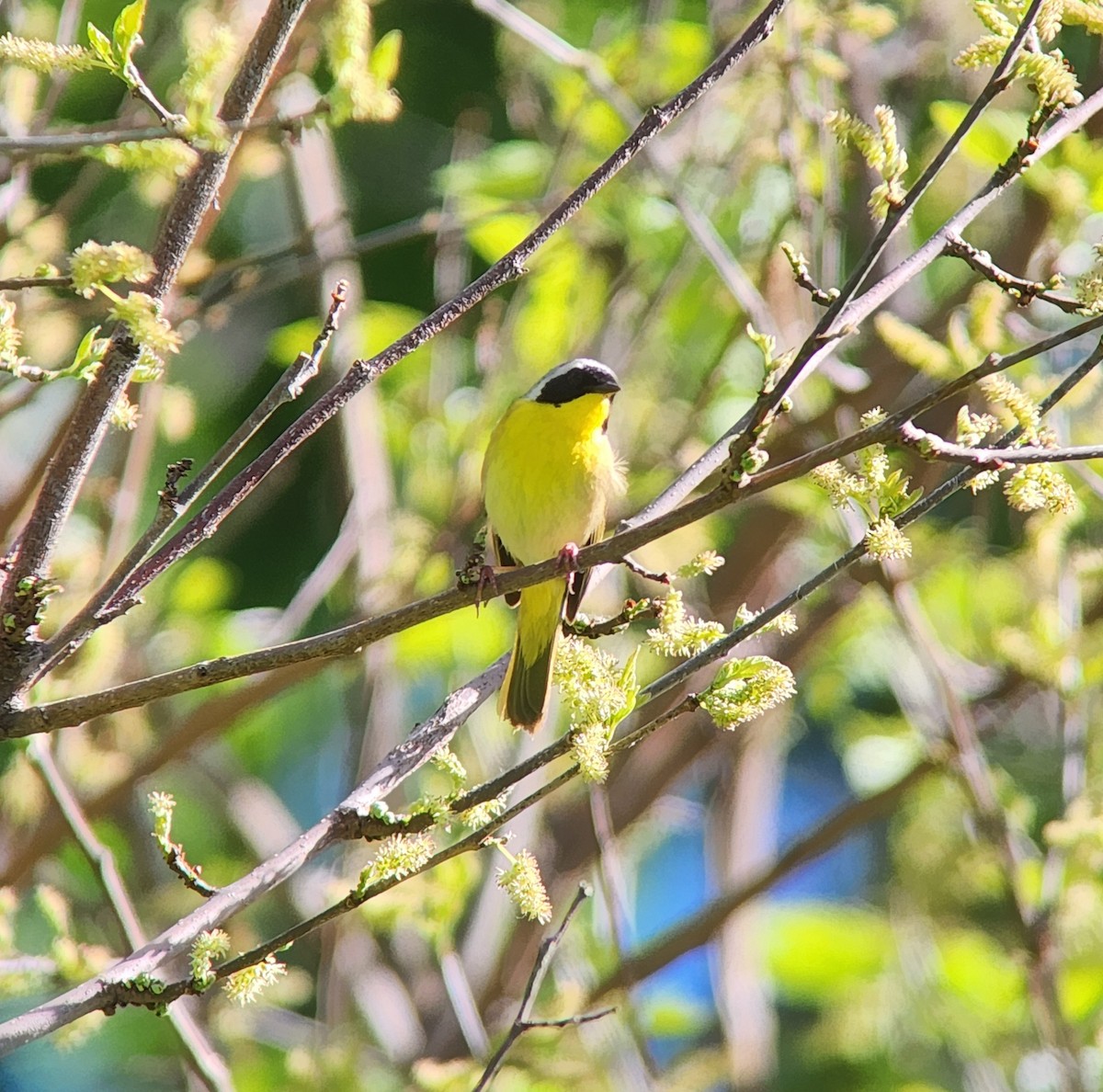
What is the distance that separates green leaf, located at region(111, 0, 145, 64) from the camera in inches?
→ 62.5

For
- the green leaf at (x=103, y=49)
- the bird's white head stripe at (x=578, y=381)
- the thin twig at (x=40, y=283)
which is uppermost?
the bird's white head stripe at (x=578, y=381)

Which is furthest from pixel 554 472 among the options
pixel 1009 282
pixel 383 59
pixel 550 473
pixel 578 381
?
pixel 1009 282

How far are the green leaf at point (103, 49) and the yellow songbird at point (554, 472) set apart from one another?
2.07 meters

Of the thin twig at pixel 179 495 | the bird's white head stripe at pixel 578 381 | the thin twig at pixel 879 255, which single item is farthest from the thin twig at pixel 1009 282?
the bird's white head stripe at pixel 578 381

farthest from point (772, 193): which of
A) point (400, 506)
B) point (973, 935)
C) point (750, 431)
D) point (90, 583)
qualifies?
point (750, 431)

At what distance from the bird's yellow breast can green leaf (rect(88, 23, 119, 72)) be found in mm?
2121

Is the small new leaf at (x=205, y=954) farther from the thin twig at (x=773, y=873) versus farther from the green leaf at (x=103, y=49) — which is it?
the thin twig at (x=773, y=873)

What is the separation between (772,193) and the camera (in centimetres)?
489

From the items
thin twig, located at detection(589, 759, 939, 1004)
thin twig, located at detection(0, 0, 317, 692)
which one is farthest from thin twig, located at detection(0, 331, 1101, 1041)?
thin twig, located at detection(589, 759, 939, 1004)

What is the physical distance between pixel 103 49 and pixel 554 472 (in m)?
2.17

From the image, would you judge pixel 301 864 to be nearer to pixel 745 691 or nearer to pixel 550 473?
pixel 745 691

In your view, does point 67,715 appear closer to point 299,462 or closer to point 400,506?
point 400,506

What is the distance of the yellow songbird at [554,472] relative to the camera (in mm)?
3680

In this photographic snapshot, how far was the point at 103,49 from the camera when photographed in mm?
1622
